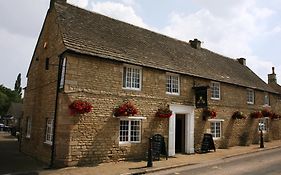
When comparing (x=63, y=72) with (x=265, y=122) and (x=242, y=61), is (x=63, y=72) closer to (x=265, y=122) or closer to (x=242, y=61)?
(x=265, y=122)

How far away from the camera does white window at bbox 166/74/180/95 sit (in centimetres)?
1791

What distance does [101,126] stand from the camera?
14.2 meters

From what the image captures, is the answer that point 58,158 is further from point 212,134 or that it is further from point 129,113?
point 212,134

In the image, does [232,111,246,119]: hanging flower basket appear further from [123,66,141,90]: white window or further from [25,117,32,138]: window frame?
[25,117,32,138]: window frame

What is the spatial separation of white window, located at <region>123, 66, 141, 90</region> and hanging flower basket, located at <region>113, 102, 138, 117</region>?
129 cm

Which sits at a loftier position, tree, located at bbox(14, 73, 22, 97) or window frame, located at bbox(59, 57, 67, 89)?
tree, located at bbox(14, 73, 22, 97)

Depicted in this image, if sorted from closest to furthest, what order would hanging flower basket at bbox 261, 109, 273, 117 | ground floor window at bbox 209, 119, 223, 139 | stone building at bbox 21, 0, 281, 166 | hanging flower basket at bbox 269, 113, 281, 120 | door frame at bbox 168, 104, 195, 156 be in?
stone building at bbox 21, 0, 281, 166 < door frame at bbox 168, 104, 195, 156 < ground floor window at bbox 209, 119, 223, 139 < hanging flower basket at bbox 261, 109, 273, 117 < hanging flower basket at bbox 269, 113, 281, 120

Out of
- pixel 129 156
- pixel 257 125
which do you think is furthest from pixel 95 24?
pixel 257 125

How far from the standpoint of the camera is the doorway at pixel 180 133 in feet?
61.9

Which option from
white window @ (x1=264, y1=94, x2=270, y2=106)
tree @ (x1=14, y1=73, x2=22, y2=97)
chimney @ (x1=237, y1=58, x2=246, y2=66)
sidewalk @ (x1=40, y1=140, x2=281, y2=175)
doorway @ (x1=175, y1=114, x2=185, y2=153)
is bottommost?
sidewalk @ (x1=40, y1=140, x2=281, y2=175)

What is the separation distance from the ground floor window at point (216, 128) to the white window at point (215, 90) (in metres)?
1.75

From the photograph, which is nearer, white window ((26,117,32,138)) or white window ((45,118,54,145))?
white window ((45,118,54,145))

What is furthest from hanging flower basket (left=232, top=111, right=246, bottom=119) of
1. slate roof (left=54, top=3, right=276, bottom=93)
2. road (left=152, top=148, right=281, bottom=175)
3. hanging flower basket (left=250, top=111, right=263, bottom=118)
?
road (left=152, top=148, right=281, bottom=175)

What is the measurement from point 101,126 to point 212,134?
9.73m
